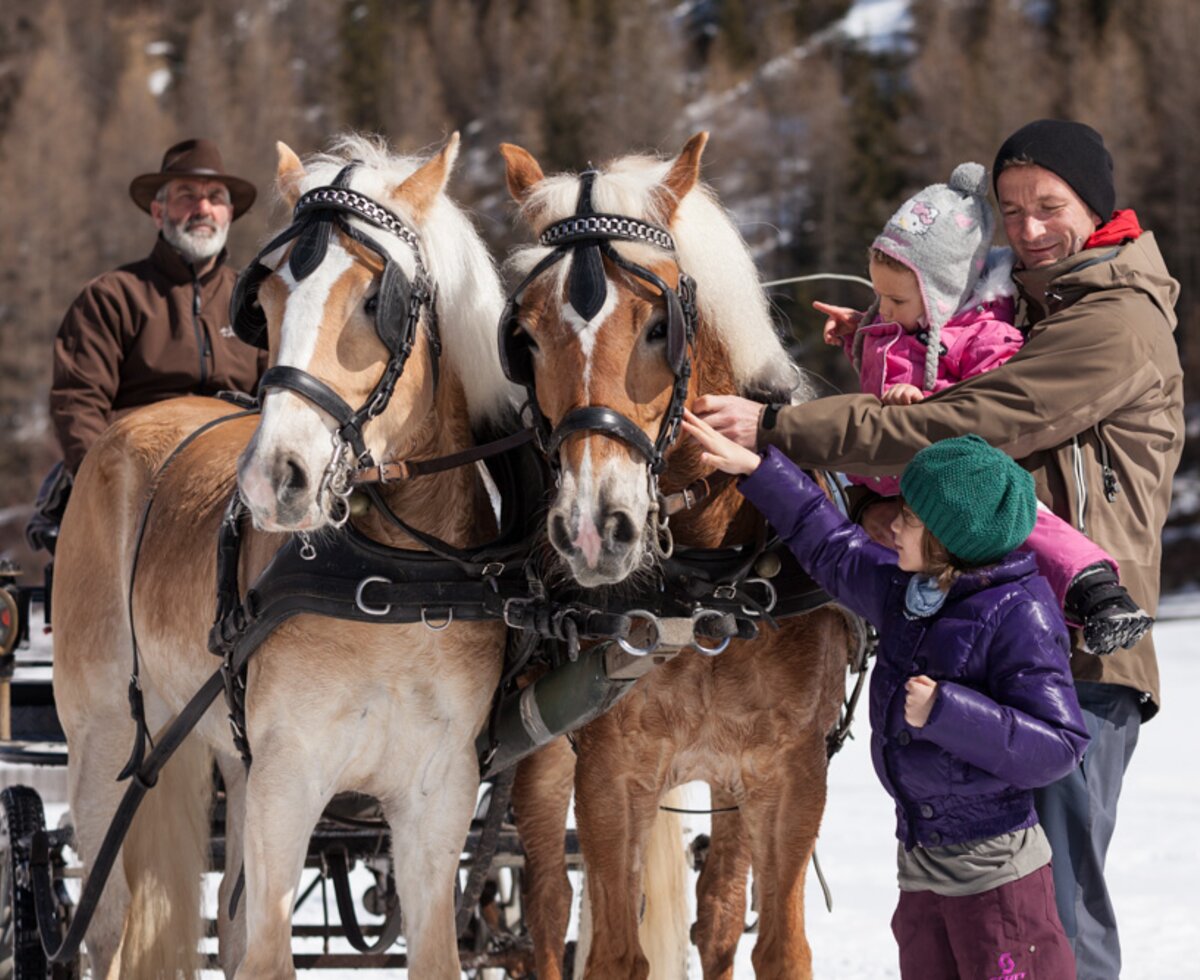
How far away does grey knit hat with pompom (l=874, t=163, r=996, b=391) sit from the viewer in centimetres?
295

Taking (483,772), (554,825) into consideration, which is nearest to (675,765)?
(483,772)

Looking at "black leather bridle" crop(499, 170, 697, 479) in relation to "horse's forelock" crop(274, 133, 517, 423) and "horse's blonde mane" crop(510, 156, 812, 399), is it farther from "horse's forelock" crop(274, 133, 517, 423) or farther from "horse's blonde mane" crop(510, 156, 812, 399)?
"horse's forelock" crop(274, 133, 517, 423)

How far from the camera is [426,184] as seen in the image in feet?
10.0

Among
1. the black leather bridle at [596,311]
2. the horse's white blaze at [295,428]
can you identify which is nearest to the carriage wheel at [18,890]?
the horse's white blaze at [295,428]

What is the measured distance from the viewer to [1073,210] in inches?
113

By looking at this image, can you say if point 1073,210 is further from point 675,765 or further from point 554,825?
point 554,825

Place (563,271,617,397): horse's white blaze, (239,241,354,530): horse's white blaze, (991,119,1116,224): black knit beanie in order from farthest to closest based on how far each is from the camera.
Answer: (991,119,1116,224): black knit beanie < (563,271,617,397): horse's white blaze < (239,241,354,530): horse's white blaze

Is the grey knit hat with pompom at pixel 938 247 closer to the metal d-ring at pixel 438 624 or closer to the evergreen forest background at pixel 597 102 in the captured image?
the metal d-ring at pixel 438 624

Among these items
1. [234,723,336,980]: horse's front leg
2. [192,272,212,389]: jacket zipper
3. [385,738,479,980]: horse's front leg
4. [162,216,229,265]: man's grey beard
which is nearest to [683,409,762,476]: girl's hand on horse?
[385,738,479,980]: horse's front leg

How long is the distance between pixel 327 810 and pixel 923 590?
61.8 inches

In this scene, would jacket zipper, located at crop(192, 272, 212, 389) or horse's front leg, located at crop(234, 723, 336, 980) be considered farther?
jacket zipper, located at crop(192, 272, 212, 389)

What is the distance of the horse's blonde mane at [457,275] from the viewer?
305cm

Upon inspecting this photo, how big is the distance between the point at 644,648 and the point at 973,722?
714 mm

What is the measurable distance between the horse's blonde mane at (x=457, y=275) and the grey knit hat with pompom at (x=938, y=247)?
0.81 m
